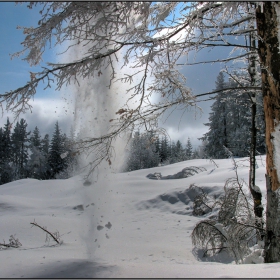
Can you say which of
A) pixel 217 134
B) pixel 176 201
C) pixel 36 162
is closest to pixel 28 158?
pixel 36 162

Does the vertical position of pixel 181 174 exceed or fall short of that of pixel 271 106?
it falls short

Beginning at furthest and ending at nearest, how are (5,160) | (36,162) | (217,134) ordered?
(36,162) < (5,160) < (217,134)

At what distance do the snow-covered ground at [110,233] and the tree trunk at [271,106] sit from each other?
2.84 feet

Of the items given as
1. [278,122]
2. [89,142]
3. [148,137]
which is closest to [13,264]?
[89,142]

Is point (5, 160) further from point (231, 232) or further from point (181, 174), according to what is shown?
point (231, 232)

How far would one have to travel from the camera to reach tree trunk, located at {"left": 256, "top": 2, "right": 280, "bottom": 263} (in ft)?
11.2

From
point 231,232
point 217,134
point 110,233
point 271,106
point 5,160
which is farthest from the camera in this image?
point 5,160

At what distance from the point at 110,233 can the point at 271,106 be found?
17.4 feet

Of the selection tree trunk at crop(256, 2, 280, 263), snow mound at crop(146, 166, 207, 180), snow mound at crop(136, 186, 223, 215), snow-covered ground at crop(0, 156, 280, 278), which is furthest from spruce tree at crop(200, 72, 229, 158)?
tree trunk at crop(256, 2, 280, 263)

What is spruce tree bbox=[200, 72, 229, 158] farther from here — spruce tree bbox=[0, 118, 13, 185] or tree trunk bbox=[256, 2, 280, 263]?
tree trunk bbox=[256, 2, 280, 263]

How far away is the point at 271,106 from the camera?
3.45 m

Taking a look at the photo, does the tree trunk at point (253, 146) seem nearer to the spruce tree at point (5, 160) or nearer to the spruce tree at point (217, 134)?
the spruce tree at point (217, 134)

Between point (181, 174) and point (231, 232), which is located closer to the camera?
point (231, 232)

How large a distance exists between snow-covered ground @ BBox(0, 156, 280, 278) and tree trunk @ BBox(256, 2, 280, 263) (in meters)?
0.87
